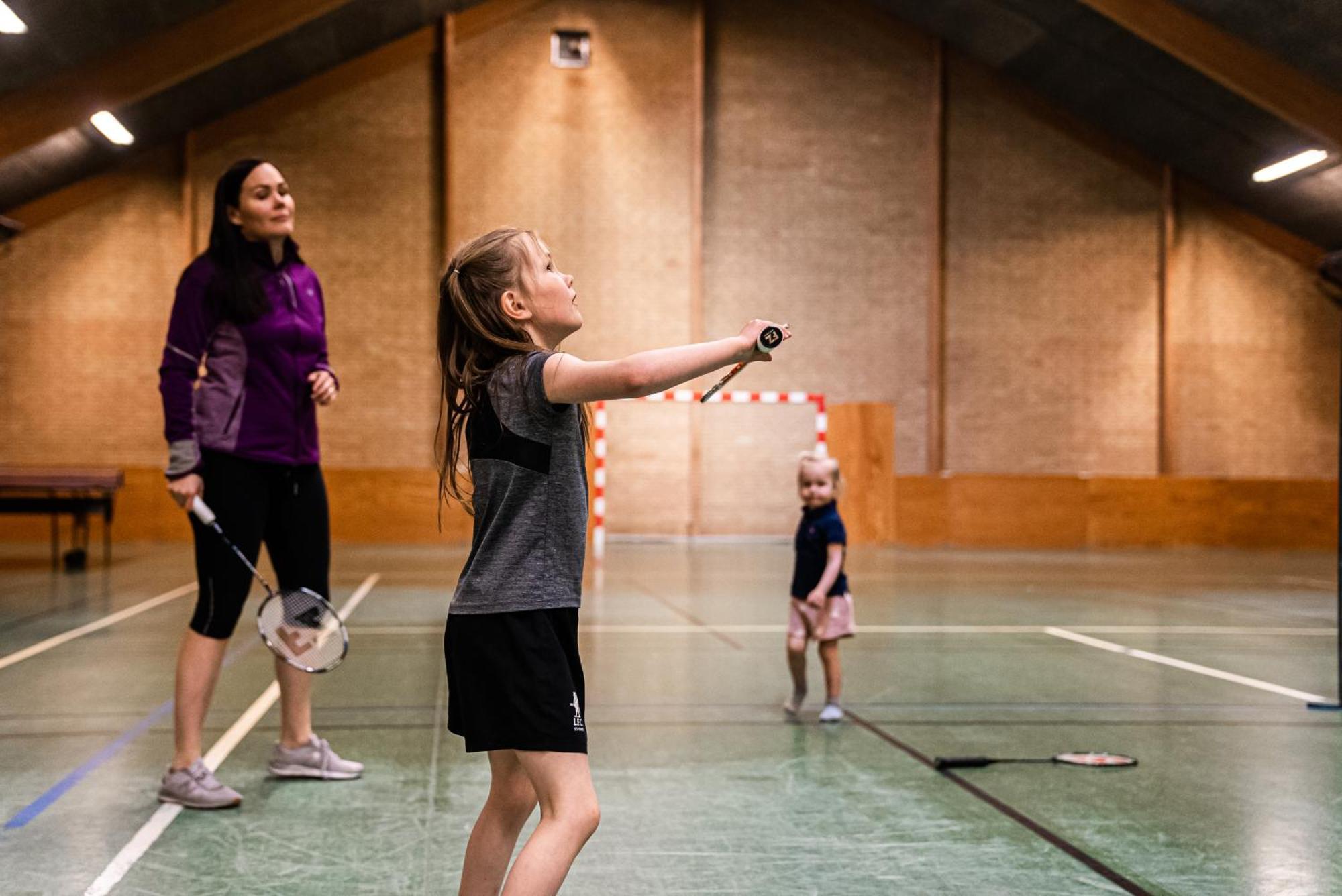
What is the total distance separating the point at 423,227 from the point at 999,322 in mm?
9128

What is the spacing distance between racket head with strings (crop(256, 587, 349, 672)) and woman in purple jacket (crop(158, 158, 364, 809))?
0.26 ft

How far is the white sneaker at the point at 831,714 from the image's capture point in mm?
5008

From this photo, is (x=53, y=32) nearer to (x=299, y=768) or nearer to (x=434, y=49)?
(x=434, y=49)

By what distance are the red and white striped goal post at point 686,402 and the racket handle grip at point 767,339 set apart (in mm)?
14562

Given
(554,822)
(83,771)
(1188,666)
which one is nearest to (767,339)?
(554,822)

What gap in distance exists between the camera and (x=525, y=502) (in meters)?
2.05

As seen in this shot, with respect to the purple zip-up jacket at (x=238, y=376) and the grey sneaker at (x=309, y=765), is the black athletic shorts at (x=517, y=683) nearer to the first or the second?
the purple zip-up jacket at (x=238, y=376)

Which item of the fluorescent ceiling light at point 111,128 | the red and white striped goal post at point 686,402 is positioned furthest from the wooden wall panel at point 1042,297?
the fluorescent ceiling light at point 111,128

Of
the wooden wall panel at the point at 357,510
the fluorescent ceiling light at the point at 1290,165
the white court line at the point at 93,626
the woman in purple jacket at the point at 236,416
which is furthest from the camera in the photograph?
the wooden wall panel at the point at 357,510

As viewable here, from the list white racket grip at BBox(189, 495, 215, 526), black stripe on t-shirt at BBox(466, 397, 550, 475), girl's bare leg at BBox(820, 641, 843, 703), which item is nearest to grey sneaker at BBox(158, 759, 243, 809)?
white racket grip at BBox(189, 495, 215, 526)

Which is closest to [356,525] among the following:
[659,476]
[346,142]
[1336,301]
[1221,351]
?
[659,476]

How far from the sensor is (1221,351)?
66.9ft

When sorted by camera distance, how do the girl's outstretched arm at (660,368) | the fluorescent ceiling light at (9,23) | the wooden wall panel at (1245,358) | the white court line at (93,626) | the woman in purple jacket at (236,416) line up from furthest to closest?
the wooden wall panel at (1245,358), the fluorescent ceiling light at (9,23), the white court line at (93,626), the woman in purple jacket at (236,416), the girl's outstretched arm at (660,368)

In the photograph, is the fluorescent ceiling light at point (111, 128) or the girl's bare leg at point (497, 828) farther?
the fluorescent ceiling light at point (111, 128)
